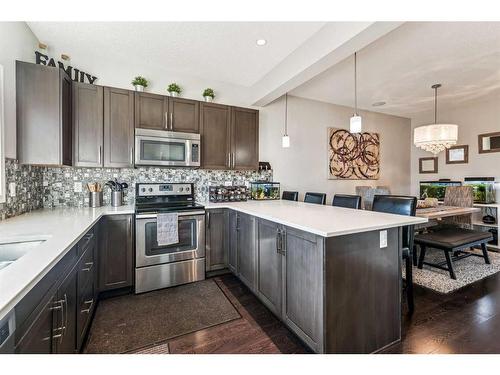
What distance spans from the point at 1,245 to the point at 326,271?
1936 millimetres

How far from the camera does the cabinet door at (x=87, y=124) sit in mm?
2594

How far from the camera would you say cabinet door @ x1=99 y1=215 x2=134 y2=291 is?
7.84 ft

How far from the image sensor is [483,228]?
165 inches

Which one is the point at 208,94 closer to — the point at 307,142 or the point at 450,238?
the point at 307,142

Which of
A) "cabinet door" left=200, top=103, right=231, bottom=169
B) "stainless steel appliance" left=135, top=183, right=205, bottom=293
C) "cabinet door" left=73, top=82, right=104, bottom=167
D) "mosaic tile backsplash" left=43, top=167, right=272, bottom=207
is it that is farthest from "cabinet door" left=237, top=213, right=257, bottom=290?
"cabinet door" left=73, top=82, right=104, bottom=167

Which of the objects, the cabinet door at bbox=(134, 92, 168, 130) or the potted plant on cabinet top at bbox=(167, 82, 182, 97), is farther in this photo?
the potted plant on cabinet top at bbox=(167, 82, 182, 97)

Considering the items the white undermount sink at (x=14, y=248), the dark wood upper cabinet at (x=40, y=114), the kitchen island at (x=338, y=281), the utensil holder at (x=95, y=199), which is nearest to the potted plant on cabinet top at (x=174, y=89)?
the dark wood upper cabinet at (x=40, y=114)

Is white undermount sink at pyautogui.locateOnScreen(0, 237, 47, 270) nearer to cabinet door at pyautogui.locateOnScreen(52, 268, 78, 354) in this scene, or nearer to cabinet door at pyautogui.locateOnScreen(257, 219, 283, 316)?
cabinet door at pyautogui.locateOnScreen(52, 268, 78, 354)

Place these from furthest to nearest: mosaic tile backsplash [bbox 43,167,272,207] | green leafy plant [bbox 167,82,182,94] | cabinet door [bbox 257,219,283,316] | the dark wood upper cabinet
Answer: green leafy plant [bbox 167,82,182,94] < mosaic tile backsplash [bbox 43,167,272,207] < the dark wood upper cabinet < cabinet door [bbox 257,219,283,316]

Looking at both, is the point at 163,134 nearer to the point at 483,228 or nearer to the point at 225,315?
the point at 225,315

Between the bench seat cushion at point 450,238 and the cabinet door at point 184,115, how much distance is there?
129 inches

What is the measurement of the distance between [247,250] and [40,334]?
5.79 ft

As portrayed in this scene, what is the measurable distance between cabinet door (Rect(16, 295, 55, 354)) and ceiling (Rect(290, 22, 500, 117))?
3405 mm
